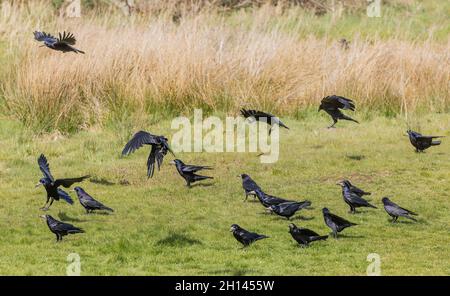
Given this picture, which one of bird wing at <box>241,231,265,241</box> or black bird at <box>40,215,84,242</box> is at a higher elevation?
bird wing at <box>241,231,265,241</box>

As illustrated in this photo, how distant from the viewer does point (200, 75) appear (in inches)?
688

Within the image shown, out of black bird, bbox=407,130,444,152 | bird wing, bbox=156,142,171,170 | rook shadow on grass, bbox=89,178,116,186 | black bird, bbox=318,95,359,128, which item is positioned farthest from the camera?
black bird, bbox=407,130,444,152

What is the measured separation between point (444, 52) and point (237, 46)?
15.4ft

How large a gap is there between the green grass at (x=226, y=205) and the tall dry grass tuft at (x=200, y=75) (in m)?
0.59

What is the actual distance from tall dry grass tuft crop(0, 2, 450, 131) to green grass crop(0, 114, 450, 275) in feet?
1.92

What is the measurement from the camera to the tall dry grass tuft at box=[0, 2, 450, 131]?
16844 mm

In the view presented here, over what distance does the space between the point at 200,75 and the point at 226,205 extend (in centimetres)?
549

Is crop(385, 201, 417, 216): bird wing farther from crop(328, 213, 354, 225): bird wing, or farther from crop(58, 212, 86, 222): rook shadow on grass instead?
crop(58, 212, 86, 222): rook shadow on grass

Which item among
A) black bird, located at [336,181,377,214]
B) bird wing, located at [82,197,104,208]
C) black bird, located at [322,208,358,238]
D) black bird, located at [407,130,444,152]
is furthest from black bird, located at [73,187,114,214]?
black bird, located at [407,130,444,152]

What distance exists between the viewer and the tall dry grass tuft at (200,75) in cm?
1684

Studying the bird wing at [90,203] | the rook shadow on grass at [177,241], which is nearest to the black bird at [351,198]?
the rook shadow on grass at [177,241]

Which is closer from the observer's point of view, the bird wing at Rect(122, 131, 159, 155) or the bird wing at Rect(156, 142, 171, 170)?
the bird wing at Rect(122, 131, 159, 155)

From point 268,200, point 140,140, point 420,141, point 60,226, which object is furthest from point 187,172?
point 420,141
